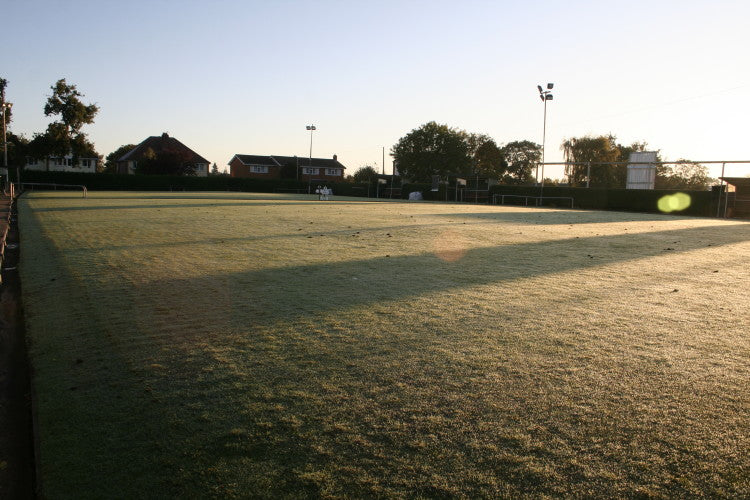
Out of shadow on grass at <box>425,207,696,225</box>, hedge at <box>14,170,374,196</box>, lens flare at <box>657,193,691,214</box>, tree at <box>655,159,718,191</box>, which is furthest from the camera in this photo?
hedge at <box>14,170,374,196</box>

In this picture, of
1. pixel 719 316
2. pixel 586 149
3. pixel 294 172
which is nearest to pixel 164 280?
pixel 719 316

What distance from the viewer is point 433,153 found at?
7706cm

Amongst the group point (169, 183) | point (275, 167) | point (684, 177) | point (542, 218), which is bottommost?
point (542, 218)

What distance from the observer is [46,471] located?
6.58ft

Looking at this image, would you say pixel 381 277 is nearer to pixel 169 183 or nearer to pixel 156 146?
pixel 169 183

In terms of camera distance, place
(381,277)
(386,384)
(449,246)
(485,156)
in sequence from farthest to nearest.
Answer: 1. (485,156)
2. (449,246)
3. (381,277)
4. (386,384)

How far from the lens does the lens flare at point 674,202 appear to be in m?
28.8

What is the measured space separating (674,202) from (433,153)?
49.7 meters

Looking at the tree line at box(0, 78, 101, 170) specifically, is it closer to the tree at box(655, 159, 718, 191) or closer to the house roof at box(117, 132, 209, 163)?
the house roof at box(117, 132, 209, 163)

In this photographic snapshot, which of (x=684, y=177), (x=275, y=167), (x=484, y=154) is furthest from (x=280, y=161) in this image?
(x=684, y=177)

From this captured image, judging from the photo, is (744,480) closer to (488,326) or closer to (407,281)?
(488,326)

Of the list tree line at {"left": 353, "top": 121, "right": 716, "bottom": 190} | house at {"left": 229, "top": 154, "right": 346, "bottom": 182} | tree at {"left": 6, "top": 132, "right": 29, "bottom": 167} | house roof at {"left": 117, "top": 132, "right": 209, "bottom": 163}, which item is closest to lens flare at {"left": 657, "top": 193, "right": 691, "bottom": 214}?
tree line at {"left": 353, "top": 121, "right": 716, "bottom": 190}

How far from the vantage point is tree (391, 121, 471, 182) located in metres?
76.8

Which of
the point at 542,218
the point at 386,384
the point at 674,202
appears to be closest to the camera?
the point at 386,384
